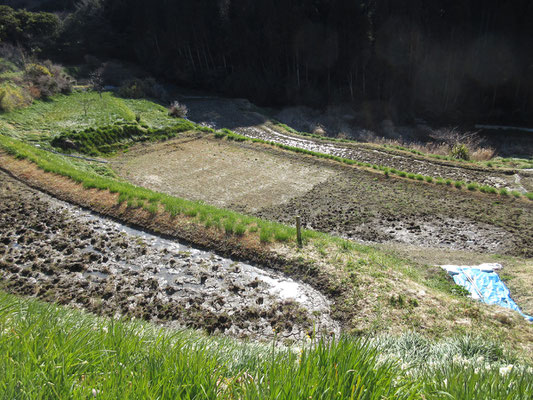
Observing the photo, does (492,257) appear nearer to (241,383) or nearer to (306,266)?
(306,266)

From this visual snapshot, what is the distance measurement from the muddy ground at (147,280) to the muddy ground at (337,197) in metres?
4.03

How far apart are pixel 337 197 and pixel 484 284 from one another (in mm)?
6151

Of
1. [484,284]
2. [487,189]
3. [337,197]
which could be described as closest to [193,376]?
[484,284]

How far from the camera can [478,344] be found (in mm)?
4203

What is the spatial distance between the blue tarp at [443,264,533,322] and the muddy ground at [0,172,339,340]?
3.41 meters

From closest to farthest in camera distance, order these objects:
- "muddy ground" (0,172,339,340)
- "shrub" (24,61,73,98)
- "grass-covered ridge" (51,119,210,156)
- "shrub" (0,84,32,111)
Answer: "muddy ground" (0,172,339,340), "grass-covered ridge" (51,119,210,156), "shrub" (0,84,32,111), "shrub" (24,61,73,98)

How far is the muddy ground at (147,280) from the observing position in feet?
20.9

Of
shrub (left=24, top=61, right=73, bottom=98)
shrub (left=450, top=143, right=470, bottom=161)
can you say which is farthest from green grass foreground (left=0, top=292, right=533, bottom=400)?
shrub (left=24, top=61, right=73, bottom=98)

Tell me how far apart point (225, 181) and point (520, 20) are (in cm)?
3164

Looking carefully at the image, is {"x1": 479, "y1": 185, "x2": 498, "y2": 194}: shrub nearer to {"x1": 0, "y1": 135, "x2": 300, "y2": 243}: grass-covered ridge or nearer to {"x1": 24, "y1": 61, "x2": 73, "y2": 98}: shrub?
{"x1": 0, "y1": 135, "x2": 300, "y2": 243}: grass-covered ridge

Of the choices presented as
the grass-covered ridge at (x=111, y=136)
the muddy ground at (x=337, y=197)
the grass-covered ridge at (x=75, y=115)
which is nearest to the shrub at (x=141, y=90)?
the grass-covered ridge at (x=75, y=115)

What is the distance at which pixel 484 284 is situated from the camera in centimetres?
762

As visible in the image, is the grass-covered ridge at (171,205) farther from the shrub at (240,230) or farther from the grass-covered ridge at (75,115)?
the grass-covered ridge at (75,115)

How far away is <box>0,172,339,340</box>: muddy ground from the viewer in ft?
20.9
